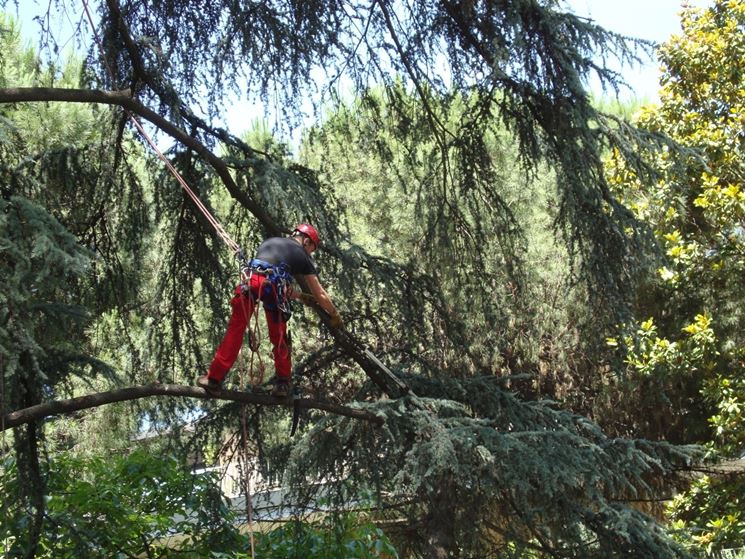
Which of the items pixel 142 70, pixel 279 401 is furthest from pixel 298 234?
pixel 142 70

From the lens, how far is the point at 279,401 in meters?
4.60

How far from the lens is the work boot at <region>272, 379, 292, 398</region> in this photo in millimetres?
4812

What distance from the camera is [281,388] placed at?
4.86m

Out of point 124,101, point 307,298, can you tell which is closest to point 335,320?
point 307,298

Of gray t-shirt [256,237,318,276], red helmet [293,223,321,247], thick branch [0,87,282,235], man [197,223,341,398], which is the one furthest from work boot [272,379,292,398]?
thick branch [0,87,282,235]

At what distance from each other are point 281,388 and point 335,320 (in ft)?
1.72

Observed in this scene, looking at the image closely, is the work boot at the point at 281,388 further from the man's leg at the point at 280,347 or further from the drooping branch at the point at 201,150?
the drooping branch at the point at 201,150

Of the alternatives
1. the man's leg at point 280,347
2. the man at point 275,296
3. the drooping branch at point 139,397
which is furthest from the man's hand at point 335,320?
the drooping branch at point 139,397

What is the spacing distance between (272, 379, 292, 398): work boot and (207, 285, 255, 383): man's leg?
1.02ft

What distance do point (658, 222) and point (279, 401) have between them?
6374mm

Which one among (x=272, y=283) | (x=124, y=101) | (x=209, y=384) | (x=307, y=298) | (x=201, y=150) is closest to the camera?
(x=209, y=384)

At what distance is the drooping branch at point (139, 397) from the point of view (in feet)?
13.6

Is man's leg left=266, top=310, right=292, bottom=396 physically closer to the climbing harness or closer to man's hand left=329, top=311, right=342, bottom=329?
the climbing harness

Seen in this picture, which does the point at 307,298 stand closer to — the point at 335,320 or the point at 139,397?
the point at 335,320
